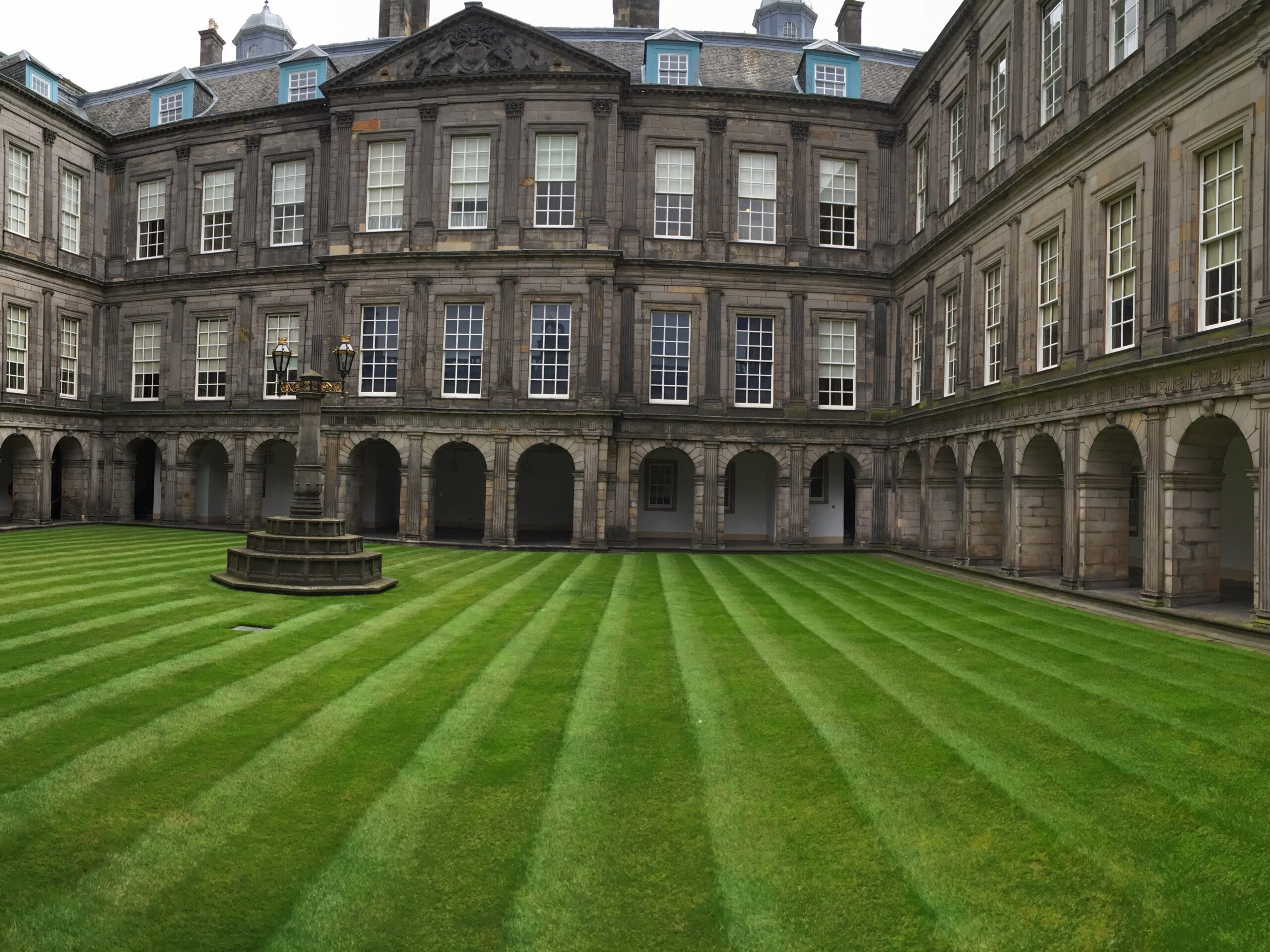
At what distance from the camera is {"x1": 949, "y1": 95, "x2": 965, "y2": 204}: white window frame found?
22.4 metres

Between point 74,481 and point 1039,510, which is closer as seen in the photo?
point 1039,510

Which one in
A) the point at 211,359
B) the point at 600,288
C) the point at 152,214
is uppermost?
the point at 152,214

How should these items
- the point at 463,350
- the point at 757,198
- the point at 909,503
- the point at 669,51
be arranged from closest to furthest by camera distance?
the point at 909,503, the point at 463,350, the point at 757,198, the point at 669,51

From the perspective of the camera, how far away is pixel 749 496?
29.8 metres

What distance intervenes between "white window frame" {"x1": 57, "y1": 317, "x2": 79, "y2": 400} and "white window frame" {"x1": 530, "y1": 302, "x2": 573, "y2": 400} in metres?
18.0

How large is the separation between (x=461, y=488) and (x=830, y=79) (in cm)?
1985

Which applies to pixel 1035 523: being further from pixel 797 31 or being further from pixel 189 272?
pixel 797 31

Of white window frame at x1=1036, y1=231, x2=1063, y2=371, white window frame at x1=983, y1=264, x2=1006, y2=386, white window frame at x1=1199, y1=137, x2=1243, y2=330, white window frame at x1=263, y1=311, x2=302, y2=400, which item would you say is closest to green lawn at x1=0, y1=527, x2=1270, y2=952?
white window frame at x1=1199, y1=137, x2=1243, y2=330

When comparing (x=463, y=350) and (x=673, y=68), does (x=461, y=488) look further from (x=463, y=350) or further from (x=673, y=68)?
(x=673, y=68)

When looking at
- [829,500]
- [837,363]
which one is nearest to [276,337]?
[837,363]

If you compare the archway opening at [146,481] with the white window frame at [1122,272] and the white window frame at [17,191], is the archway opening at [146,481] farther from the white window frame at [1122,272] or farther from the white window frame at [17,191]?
the white window frame at [1122,272]

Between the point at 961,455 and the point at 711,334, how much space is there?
8914mm

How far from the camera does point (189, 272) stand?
30.0 m

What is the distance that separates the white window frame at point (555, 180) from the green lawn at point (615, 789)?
17890 mm
